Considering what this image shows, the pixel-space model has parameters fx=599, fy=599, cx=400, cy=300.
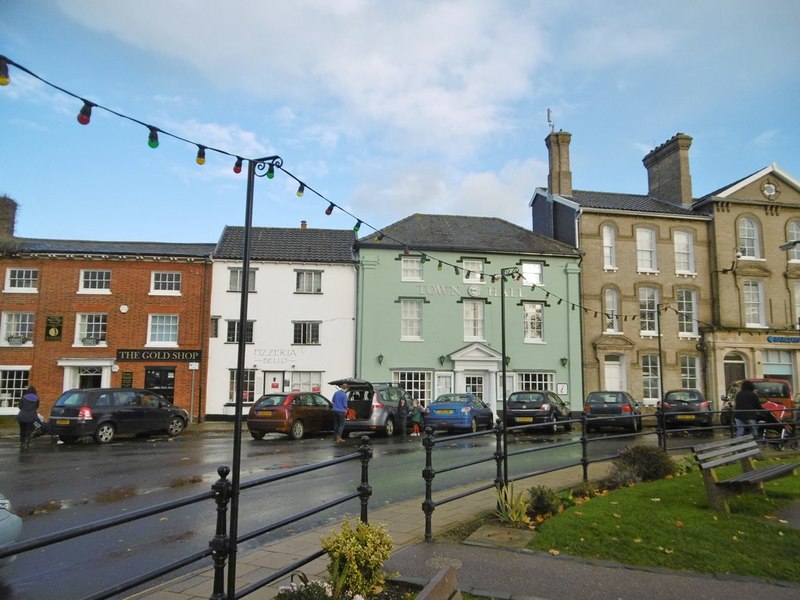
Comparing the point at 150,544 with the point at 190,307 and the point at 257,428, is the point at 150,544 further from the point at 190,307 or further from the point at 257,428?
the point at 190,307

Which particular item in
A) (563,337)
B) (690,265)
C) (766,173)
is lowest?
(563,337)

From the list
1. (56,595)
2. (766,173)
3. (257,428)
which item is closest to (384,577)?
(56,595)

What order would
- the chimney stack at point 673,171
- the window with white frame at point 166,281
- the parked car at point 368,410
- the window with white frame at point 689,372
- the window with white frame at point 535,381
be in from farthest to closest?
the chimney stack at point 673,171 < the window with white frame at point 689,372 < the window with white frame at point 535,381 < the window with white frame at point 166,281 < the parked car at point 368,410

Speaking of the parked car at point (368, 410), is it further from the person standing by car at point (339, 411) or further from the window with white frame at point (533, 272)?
the window with white frame at point (533, 272)

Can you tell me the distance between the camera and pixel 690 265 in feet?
105

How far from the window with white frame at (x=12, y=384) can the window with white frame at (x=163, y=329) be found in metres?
5.48

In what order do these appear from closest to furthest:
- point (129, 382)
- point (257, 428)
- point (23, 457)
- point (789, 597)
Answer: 1. point (789, 597)
2. point (23, 457)
3. point (257, 428)
4. point (129, 382)

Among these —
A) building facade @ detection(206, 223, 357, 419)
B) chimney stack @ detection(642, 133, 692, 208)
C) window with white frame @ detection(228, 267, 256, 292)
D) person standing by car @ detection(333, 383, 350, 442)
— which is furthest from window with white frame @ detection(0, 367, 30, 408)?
chimney stack @ detection(642, 133, 692, 208)

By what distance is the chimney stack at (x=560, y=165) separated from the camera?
108ft

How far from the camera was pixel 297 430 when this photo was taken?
18906 mm

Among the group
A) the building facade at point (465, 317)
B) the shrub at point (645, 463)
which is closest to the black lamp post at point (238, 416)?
the shrub at point (645, 463)

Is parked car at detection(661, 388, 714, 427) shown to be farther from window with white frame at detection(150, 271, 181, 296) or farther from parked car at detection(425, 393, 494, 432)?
window with white frame at detection(150, 271, 181, 296)

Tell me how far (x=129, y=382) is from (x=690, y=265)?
2863cm

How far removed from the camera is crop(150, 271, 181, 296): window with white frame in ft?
90.8
